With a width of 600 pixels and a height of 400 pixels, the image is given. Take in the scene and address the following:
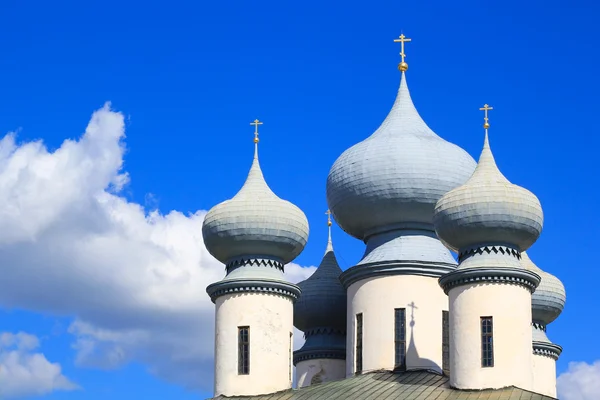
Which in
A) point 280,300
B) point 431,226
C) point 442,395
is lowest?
point 442,395

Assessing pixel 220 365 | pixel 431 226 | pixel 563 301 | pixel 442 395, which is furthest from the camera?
pixel 563 301

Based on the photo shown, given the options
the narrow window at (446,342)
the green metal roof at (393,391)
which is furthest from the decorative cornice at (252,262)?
the narrow window at (446,342)

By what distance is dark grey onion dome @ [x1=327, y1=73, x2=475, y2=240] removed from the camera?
130 ft

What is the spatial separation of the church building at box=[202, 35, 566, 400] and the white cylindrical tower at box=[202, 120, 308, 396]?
0.12 feet

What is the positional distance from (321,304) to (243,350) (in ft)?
17.0

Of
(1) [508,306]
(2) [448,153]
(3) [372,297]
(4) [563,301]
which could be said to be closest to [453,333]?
(1) [508,306]

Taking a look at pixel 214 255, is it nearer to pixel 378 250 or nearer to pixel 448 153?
pixel 378 250

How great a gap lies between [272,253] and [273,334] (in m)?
2.23

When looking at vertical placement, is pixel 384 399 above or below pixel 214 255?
below

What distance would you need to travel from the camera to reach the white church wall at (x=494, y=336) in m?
34.2

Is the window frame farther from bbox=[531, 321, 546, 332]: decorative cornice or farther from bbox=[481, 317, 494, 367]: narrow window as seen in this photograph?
bbox=[531, 321, 546, 332]: decorative cornice

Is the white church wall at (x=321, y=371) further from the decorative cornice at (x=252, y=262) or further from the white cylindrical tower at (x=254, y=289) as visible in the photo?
the decorative cornice at (x=252, y=262)

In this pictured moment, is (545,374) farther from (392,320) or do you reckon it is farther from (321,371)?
(392,320)

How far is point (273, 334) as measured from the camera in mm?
37625
